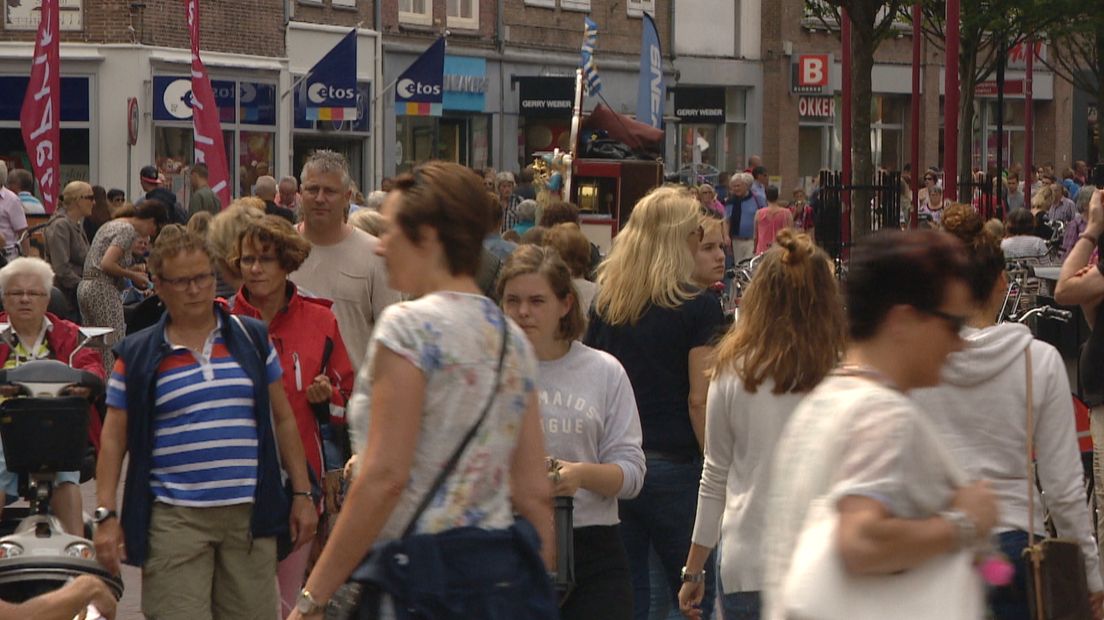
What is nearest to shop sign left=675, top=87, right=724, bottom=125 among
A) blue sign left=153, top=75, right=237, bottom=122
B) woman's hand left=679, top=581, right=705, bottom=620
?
blue sign left=153, top=75, right=237, bottom=122

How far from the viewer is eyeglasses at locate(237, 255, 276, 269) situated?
24.0ft

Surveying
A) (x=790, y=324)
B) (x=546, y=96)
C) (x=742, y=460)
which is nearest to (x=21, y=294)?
(x=742, y=460)

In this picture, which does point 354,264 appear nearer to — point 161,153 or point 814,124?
point 161,153

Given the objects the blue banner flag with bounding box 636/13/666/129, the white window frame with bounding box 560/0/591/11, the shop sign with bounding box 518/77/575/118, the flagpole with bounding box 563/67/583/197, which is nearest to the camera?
the flagpole with bounding box 563/67/583/197

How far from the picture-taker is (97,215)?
19.9 m

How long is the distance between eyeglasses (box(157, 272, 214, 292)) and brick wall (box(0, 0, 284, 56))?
961 inches

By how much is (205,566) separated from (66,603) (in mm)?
633

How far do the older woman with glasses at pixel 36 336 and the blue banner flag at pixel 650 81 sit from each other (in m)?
18.0

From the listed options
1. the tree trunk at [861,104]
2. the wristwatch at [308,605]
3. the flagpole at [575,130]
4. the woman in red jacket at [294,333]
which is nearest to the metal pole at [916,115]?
the tree trunk at [861,104]

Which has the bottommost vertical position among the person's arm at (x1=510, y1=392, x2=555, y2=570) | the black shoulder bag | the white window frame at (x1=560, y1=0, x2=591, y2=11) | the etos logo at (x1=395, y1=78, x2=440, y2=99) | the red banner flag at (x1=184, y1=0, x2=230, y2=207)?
the black shoulder bag

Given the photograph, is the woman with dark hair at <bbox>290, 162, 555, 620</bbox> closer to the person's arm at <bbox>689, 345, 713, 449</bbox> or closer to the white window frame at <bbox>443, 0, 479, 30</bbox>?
the person's arm at <bbox>689, 345, 713, 449</bbox>

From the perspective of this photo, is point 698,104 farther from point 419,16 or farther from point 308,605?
point 308,605

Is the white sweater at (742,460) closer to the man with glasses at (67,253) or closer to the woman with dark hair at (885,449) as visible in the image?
the woman with dark hair at (885,449)

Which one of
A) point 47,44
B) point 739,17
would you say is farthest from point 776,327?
point 739,17
